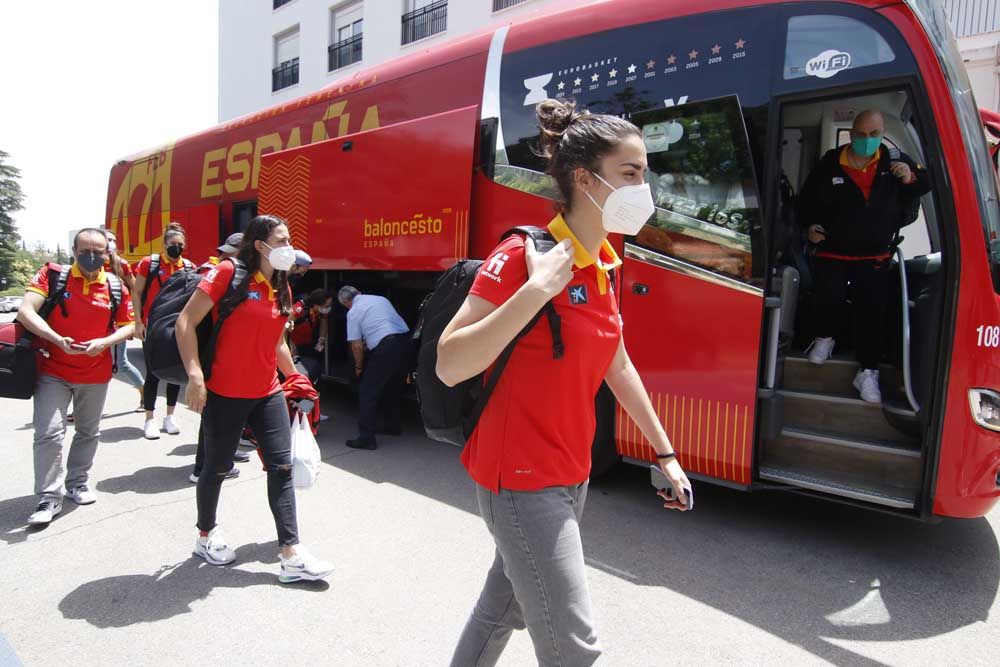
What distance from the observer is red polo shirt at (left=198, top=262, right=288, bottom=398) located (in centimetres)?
320

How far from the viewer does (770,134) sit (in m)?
3.61

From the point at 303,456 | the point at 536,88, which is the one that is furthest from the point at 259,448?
the point at 536,88

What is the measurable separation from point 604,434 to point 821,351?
4.78ft

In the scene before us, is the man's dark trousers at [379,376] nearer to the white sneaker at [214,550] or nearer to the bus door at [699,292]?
the white sneaker at [214,550]

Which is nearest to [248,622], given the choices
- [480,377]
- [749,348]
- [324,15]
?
[480,377]

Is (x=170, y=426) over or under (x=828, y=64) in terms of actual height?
under

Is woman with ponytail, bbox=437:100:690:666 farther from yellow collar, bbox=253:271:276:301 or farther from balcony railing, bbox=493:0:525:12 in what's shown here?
balcony railing, bbox=493:0:525:12

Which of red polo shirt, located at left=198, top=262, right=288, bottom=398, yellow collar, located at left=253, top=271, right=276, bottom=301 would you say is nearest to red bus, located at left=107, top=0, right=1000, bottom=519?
yellow collar, located at left=253, top=271, right=276, bottom=301

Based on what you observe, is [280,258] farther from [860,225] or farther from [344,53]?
[344,53]

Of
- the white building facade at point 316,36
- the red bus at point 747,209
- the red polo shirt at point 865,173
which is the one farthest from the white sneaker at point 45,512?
the white building facade at point 316,36

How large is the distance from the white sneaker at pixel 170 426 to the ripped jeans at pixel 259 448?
10.2ft

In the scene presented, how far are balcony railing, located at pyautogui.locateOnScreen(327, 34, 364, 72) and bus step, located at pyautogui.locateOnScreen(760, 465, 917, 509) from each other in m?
16.7

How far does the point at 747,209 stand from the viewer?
3695 mm

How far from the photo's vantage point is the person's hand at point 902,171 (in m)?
3.82
